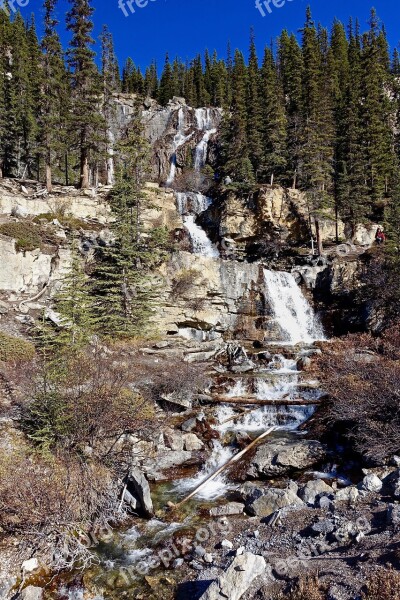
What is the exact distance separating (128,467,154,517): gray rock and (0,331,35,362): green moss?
338 inches

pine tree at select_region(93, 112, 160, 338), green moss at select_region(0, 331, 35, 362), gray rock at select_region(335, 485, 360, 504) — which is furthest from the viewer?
pine tree at select_region(93, 112, 160, 338)

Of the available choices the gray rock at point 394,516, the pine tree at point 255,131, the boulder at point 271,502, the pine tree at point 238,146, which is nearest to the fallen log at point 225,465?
the boulder at point 271,502

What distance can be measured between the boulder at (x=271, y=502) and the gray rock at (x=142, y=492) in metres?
2.54

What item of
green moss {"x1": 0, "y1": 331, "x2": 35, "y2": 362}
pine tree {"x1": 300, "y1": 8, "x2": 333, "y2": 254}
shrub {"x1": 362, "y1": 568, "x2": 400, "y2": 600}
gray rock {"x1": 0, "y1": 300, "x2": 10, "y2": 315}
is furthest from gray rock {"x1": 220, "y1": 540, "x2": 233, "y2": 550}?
pine tree {"x1": 300, "y1": 8, "x2": 333, "y2": 254}

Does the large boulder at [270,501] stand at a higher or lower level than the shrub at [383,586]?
lower

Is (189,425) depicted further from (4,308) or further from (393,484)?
(4,308)

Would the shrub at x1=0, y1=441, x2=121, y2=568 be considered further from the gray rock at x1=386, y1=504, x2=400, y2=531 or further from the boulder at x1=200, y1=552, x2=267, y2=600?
the gray rock at x1=386, y1=504, x2=400, y2=531

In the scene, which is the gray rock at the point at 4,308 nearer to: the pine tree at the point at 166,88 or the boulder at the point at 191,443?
the boulder at the point at 191,443

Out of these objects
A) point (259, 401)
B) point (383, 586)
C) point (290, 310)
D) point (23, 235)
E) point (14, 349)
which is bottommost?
point (259, 401)

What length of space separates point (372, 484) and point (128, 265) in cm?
1839

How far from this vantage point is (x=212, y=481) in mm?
11797

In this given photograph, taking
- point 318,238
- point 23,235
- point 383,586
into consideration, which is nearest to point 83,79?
point 23,235

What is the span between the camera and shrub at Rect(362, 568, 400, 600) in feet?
16.9

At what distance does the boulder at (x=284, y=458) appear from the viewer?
11.8m
